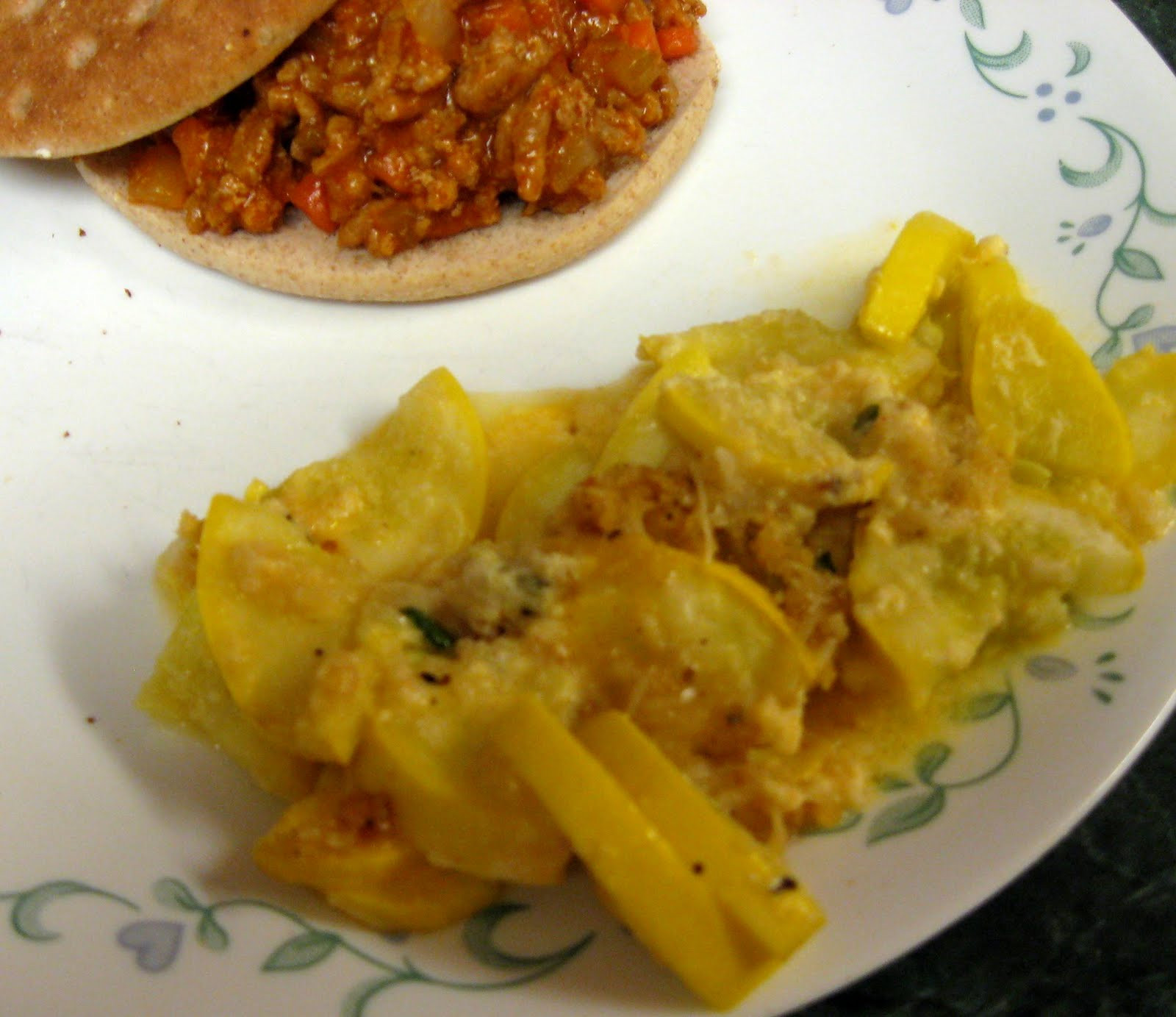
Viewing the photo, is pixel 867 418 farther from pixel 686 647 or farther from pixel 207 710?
pixel 207 710

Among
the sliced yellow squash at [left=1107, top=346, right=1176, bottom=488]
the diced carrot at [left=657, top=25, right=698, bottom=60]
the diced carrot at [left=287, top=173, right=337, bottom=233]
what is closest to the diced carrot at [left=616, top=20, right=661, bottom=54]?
the diced carrot at [left=657, top=25, right=698, bottom=60]

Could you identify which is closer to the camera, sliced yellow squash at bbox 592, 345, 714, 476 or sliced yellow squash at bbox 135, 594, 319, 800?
sliced yellow squash at bbox 135, 594, 319, 800

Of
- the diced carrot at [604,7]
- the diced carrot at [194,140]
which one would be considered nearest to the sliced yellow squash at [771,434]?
the diced carrot at [604,7]

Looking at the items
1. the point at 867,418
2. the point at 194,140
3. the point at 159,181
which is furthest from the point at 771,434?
the point at 159,181

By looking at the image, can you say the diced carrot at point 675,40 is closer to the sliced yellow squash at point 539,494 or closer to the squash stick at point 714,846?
the sliced yellow squash at point 539,494

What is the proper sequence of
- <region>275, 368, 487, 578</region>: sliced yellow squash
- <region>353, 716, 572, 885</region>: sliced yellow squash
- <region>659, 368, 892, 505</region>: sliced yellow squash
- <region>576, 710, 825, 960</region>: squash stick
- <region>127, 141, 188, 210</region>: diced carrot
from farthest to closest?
<region>127, 141, 188, 210</region>: diced carrot → <region>275, 368, 487, 578</region>: sliced yellow squash → <region>659, 368, 892, 505</region>: sliced yellow squash → <region>353, 716, 572, 885</region>: sliced yellow squash → <region>576, 710, 825, 960</region>: squash stick

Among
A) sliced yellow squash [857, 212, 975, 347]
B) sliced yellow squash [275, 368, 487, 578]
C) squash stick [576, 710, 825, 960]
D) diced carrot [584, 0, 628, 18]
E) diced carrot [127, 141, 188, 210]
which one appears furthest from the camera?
diced carrot [127, 141, 188, 210]

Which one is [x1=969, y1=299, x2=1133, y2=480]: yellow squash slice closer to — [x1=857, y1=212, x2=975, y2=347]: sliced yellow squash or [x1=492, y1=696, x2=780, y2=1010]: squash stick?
[x1=857, y1=212, x2=975, y2=347]: sliced yellow squash

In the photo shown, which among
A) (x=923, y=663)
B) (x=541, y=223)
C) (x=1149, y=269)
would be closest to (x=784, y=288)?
(x=541, y=223)
